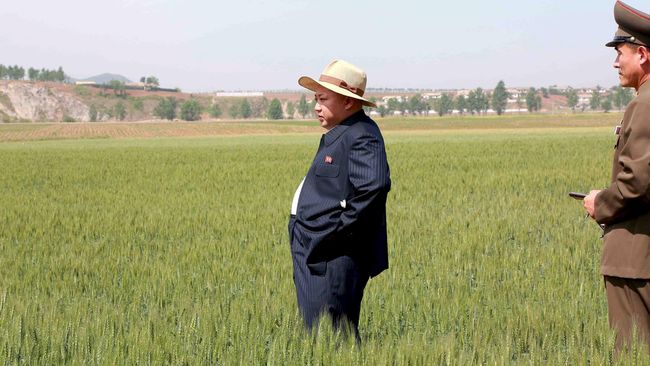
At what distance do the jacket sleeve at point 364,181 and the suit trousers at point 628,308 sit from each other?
43.2 inches

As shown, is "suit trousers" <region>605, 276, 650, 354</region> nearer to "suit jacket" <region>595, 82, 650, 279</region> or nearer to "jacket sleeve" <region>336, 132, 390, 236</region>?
"suit jacket" <region>595, 82, 650, 279</region>

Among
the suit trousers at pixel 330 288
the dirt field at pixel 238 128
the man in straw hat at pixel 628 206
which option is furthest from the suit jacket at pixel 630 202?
the dirt field at pixel 238 128

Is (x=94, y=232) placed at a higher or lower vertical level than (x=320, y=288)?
lower

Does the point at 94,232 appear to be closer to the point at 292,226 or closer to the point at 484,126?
the point at 292,226

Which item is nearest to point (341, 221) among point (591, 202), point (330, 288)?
point (330, 288)

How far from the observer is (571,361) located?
364 cm

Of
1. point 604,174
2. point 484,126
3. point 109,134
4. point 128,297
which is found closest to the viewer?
point 128,297

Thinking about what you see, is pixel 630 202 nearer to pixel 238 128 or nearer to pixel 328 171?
pixel 328 171

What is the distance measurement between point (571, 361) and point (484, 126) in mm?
102987

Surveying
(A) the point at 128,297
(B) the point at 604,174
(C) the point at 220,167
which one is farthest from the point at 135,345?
(C) the point at 220,167

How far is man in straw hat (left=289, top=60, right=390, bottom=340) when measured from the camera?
3973 mm

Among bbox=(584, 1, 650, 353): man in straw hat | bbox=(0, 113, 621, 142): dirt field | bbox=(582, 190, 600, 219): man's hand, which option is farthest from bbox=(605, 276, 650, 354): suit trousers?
bbox=(0, 113, 621, 142): dirt field

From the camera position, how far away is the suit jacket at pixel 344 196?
3957 mm

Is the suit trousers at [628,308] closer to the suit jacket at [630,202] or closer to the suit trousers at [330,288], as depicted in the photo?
the suit jacket at [630,202]
